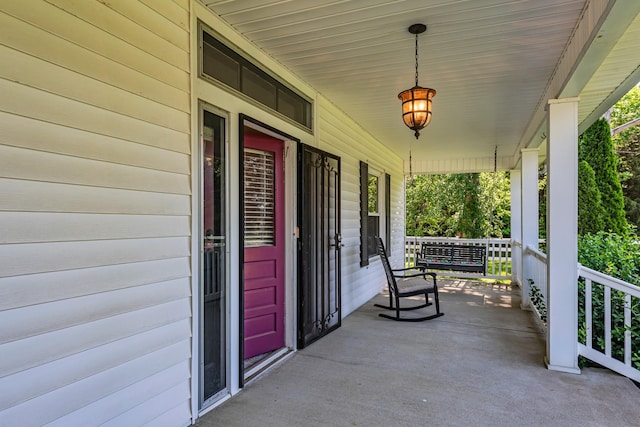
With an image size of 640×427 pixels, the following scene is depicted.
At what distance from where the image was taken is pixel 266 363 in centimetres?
318

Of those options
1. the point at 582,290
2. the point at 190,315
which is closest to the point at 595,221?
the point at 582,290

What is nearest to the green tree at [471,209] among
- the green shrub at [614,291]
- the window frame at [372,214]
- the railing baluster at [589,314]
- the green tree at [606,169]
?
the green tree at [606,169]

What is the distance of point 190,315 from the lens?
2.24m

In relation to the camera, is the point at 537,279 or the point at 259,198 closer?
the point at 259,198

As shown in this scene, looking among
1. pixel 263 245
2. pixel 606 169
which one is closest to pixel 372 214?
pixel 263 245

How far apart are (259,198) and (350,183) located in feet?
6.40

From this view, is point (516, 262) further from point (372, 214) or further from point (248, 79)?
point (248, 79)

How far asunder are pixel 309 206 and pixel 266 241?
56 centimetres

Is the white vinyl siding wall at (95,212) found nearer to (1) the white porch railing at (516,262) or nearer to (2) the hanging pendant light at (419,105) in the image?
(2) the hanging pendant light at (419,105)

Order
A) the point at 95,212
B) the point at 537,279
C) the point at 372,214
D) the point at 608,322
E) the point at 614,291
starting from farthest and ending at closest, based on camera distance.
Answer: the point at 372,214 < the point at 537,279 < the point at 614,291 < the point at 608,322 < the point at 95,212

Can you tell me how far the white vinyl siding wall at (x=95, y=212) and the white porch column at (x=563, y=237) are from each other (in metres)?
2.90

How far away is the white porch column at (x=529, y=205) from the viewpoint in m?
5.37

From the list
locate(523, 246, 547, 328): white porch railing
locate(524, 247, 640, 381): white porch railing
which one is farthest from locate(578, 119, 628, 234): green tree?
locate(524, 247, 640, 381): white porch railing

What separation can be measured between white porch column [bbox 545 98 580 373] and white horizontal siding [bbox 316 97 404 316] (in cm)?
223
